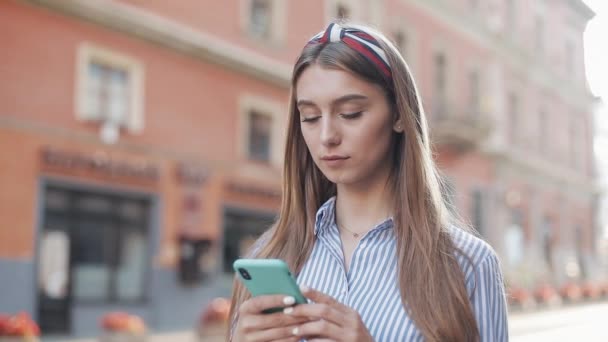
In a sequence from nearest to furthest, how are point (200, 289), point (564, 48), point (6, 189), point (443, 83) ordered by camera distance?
point (6, 189), point (200, 289), point (443, 83), point (564, 48)

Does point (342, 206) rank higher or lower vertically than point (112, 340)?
higher

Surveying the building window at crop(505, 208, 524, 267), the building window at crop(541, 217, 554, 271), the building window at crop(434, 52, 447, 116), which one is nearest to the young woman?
the building window at crop(434, 52, 447, 116)

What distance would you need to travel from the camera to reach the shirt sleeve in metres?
2.05

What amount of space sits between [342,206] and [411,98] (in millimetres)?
393

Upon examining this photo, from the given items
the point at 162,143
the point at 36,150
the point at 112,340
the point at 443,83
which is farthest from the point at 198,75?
the point at 443,83

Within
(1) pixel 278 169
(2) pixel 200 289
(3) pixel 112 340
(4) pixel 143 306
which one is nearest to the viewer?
(3) pixel 112 340

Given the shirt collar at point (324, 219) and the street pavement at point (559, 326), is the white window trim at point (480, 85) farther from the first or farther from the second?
the shirt collar at point (324, 219)

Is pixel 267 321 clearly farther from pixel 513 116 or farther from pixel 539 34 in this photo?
pixel 539 34

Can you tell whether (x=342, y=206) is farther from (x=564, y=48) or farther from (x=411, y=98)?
(x=564, y=48)

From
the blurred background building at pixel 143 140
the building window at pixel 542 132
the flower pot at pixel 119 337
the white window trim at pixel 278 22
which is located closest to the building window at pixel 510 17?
the building window at pixel 542 132

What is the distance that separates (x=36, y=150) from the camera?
14250 mm

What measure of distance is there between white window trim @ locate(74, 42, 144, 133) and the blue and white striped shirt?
13.5 metres

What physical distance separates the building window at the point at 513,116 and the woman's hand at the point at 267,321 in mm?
31066

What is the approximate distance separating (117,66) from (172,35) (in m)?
1.55
